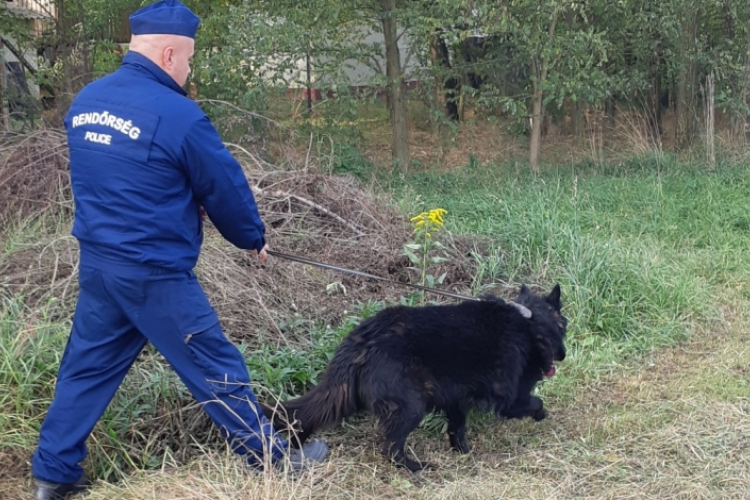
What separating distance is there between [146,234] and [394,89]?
314 inches

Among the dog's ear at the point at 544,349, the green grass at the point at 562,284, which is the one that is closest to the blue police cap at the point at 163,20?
the green grass at the point at 562,284

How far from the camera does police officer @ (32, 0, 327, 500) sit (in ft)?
9.69

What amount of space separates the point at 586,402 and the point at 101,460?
2755 mm

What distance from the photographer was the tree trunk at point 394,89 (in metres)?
9.97

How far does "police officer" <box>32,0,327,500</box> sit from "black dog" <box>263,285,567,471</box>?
42cm

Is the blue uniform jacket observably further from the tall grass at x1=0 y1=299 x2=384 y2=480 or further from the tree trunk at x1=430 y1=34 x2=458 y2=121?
the tree trunk at x1=430 y1=34 x2=458 y2=121

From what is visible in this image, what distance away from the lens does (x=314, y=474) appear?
3.37 meters

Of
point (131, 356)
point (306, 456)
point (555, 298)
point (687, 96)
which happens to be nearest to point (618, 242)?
point (555, 298)

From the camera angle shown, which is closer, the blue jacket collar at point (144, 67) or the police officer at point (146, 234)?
the police officer at point (146, 234)

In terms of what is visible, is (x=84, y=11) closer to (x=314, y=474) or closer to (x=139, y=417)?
(x=139, y=417)

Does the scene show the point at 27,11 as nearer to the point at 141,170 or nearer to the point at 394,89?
the point at 394,89

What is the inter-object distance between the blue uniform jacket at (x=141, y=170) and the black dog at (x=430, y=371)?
3.24 ft

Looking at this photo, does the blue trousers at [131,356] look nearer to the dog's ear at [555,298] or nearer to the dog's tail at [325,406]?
the dog's tail at [325,406]

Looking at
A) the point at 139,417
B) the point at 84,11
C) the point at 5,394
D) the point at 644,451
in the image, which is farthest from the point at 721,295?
the point at 84,11
